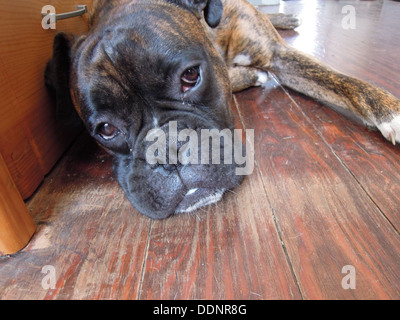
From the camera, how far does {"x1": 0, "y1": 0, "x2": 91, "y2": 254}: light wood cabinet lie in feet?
4.29

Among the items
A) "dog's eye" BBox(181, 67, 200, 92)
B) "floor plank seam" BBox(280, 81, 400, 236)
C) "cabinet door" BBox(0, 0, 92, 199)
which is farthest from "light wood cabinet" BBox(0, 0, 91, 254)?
"floor plank seam" BBox(280, 81, 400, 236)

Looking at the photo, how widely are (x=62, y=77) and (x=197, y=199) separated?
1.03 metres

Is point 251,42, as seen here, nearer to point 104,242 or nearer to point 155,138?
point 155,138

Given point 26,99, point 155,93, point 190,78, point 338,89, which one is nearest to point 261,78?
point 338,89

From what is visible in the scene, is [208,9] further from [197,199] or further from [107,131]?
[197,199]

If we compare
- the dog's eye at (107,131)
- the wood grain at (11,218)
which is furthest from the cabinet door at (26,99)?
the dog's eye at (107,131)

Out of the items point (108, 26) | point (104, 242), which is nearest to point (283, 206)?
point (104, 242)

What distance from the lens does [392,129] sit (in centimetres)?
160

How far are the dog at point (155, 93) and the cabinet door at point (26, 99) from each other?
124 mm

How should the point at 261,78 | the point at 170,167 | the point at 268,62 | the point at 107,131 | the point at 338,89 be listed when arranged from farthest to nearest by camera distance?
the point at 261,78 < the point at 268,62 < the point at 338,89 < the point at 107,131 < the point at 170,167

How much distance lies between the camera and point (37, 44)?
1.77 m

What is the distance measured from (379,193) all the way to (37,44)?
1.91m

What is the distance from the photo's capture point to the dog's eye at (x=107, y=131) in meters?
1.44

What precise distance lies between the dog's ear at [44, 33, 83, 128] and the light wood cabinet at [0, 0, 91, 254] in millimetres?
83
